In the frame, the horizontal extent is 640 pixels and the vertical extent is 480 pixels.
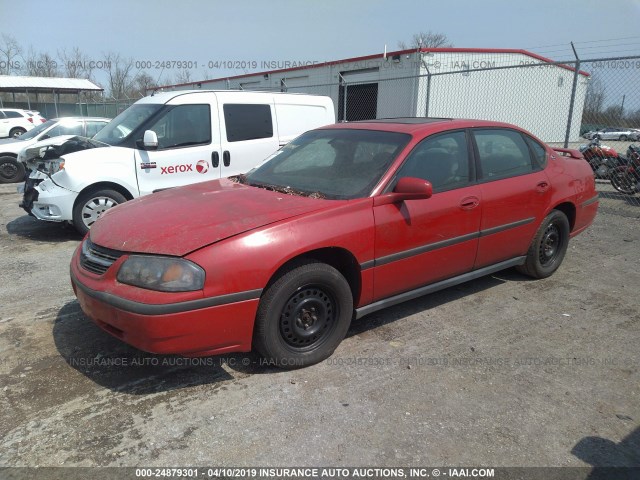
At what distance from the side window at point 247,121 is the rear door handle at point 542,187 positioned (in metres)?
3.96

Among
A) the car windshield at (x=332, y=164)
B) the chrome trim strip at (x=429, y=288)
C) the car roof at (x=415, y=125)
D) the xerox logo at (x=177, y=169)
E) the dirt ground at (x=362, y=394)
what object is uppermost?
the car roof at (x=415, y=125)

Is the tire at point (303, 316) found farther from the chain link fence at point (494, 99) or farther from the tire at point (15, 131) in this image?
the tire at point (15, 131)

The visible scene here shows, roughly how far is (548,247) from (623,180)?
6.19 metres

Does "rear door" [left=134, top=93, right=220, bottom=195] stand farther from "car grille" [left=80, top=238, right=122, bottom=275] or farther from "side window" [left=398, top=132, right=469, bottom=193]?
"side window" [left=398, top=132, right=469, bottom=193]

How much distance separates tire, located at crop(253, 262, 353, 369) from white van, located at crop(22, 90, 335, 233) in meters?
3.73

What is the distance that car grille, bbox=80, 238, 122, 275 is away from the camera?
2840 millimetres

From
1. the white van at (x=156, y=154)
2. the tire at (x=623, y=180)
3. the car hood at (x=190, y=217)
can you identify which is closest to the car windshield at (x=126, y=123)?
the white van at (x=156, y=154)

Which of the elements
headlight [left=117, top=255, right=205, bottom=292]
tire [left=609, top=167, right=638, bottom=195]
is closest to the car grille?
headlight [left=117, top=255, right=205, bottom=292]

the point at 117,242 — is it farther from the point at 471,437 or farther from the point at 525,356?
Result: the point at 525,356

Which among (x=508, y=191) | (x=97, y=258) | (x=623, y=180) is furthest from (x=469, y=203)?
(x=623, y=180)

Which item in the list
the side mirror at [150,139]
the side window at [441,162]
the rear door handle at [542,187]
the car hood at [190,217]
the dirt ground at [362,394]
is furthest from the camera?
the side mirror at [150,139]

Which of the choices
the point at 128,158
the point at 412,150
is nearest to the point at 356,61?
the point at 128,158

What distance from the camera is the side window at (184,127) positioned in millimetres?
6160

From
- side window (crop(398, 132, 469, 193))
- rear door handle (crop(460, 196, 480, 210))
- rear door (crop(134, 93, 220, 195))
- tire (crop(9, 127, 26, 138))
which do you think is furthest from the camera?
tire (crop(9, 127, 26, 138))
